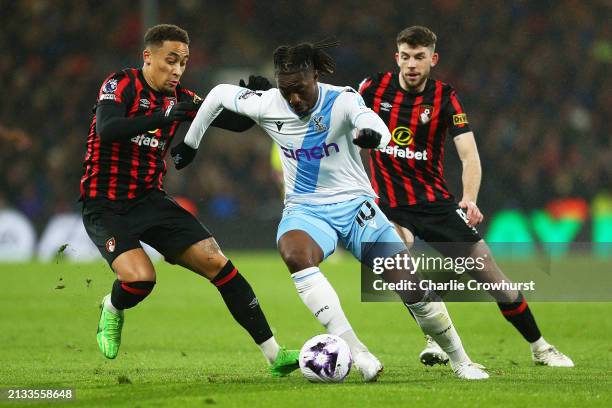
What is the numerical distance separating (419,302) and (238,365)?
68.0 inches

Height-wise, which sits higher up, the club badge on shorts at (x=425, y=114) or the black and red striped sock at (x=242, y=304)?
the club badge on shorts at (x=425, y=114)

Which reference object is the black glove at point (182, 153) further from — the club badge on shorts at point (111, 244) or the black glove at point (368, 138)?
the black glove at point (368, 138)

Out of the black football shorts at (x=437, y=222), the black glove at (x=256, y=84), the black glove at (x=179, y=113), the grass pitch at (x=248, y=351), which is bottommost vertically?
the grass pitch at (x=248, y=351)

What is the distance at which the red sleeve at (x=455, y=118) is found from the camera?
25.2ft

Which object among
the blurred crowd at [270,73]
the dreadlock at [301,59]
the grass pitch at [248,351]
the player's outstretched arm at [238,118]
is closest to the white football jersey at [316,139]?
the dreadlock at [301,59]

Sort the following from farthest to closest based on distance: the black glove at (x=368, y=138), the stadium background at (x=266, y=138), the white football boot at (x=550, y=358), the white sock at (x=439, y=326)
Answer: the stadium background at (x=266, y=138) → the white football boot at (x=550, y=358) → the white sock at (x=439, y=326) → the black glove at (x=368, y=138)

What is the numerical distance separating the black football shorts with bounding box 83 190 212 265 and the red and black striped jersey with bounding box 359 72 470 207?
1.51 metres

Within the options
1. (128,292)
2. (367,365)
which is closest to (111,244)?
(128,292)

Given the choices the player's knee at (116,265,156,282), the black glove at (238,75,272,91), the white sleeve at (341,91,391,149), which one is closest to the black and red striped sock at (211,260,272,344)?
the player's knee at (116,265,156,282)

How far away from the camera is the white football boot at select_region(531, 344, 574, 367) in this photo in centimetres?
760

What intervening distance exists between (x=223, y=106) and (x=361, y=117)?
3.26 feet

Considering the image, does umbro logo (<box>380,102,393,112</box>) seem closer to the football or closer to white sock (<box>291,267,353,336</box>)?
white sock (<box>291,267,353,336</box>)

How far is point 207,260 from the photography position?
7.06m

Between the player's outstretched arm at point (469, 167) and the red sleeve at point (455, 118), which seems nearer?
the player's outstretched arm at point (469, 167)
